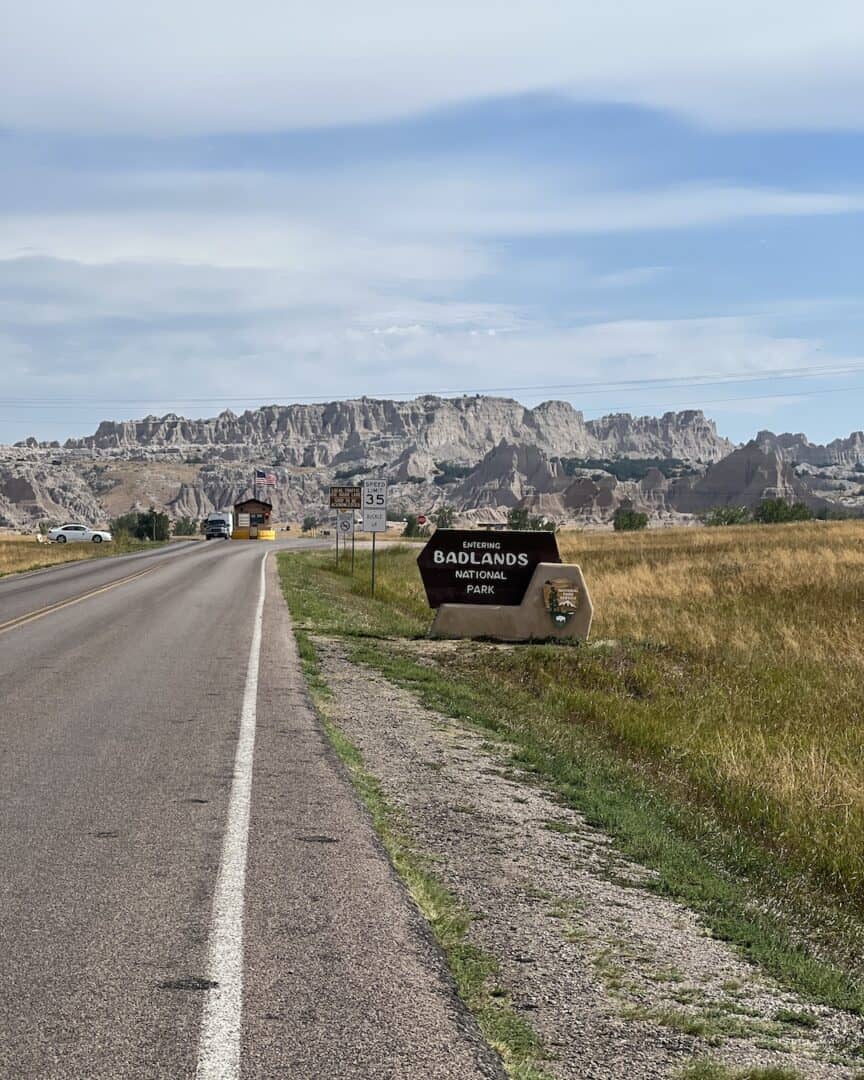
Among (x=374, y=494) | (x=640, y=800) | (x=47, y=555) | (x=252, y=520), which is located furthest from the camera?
(x=252, y=520)

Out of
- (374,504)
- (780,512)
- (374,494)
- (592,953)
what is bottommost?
(592,953)

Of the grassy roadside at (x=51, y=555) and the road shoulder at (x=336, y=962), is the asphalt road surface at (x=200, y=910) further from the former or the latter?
the grassy roadside at (x=51, y=555)

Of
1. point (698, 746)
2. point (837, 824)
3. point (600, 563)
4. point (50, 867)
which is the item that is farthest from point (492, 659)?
point (600, 563)

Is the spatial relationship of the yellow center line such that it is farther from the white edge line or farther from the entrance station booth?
the entrance station booth

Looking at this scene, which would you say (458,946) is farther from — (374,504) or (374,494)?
(374,494)

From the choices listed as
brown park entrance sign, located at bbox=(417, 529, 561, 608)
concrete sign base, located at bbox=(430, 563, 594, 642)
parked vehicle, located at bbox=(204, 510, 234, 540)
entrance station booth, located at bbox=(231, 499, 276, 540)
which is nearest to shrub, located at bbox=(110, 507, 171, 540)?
parked vehicle, located at bbox=(204, 510, 234, 540)

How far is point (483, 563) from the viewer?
62.2 feet

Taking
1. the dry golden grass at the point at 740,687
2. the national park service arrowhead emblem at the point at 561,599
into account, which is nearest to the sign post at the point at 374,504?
the dry golden grass at the point at 740,687

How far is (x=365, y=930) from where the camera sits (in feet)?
18.0

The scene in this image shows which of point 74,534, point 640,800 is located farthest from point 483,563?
point 74,534

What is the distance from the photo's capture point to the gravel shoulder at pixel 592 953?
14.6 feet

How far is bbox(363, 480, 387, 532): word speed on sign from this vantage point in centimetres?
2964

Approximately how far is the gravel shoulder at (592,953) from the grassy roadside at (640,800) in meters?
0.24

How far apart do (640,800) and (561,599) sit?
31.5ft
